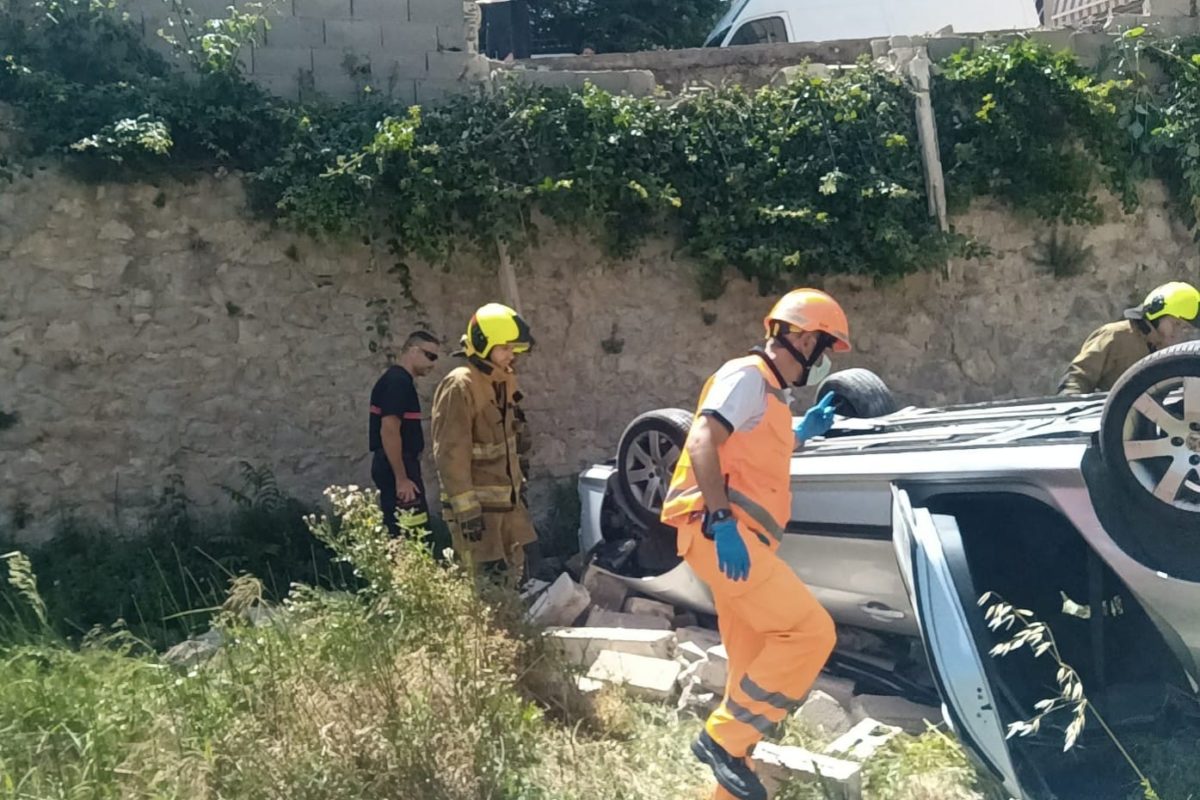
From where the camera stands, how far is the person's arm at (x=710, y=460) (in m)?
3.52

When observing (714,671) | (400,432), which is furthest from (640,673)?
(400,432)

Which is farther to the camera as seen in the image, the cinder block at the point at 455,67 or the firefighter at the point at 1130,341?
the cinder block at the point at 455,67

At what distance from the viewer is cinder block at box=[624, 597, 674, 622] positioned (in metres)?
5.19

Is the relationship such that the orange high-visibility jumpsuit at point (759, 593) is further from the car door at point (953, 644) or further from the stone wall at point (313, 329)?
the stone wall at point (313, 329)

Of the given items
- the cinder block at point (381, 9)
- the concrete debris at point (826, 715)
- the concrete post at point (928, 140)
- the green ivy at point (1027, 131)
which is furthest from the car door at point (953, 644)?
the cinder block at point (381, 9)

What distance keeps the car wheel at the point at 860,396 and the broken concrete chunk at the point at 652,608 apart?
4.36 feet

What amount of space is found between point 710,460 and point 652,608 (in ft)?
6.13

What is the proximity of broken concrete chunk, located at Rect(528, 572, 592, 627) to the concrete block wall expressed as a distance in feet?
13.2

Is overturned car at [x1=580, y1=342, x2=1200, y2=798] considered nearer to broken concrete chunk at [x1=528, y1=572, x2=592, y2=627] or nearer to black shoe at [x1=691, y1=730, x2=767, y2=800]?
broken concrete chunk at [x1=528, y1=572, x2=592, y2=627]

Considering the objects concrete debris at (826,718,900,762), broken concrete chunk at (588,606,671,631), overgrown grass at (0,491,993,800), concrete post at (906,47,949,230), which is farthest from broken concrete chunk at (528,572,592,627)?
concrete post at (906,47,949,230)

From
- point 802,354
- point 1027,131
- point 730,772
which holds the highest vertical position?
point 1027,131

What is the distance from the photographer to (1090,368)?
18.7ft

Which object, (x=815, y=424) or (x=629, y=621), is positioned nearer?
(x=815, y=424)

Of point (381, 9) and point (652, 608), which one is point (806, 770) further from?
point (381, 9)
